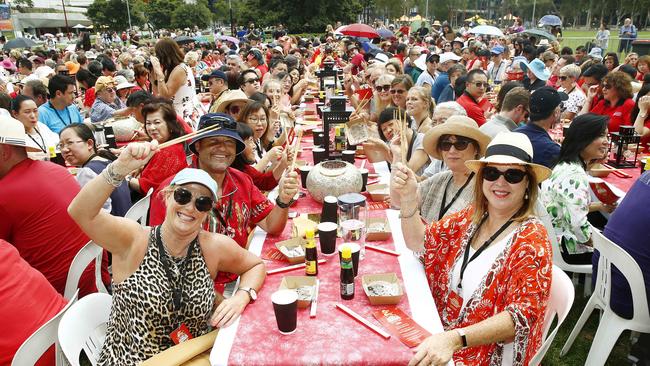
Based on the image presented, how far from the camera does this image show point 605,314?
3156 millimetres

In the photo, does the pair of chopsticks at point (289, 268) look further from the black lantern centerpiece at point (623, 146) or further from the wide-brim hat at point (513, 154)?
the black lantern centerpiece at point (623, 146)

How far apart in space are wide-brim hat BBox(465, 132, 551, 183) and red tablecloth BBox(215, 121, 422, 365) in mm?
879

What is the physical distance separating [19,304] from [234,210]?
4.41 feet

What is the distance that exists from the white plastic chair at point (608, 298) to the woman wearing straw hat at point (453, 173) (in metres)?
0.94

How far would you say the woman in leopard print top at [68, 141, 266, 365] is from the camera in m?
2.29

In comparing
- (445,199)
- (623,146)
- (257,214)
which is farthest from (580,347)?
(257,214)

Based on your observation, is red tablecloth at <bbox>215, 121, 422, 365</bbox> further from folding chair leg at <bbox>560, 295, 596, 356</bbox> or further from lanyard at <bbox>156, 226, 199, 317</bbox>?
folding chair leg at <bbox>560, 295, 596, 356</bbox>

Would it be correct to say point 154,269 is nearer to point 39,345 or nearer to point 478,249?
point 39,345

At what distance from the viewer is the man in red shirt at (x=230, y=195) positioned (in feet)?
10.1

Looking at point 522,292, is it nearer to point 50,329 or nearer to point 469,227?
point 469,227

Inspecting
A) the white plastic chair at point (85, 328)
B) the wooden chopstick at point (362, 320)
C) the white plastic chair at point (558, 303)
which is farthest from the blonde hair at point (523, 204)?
the white plastic chair at point (85, 328)

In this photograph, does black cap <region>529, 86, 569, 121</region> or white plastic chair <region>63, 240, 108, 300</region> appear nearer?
white plastic chair <region>63, 240, 108, 300</region>

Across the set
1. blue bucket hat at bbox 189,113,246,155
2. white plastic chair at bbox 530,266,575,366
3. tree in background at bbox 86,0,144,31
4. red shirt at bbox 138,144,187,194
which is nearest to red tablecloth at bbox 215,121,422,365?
white plastic chair at bbox 530,266,575,366

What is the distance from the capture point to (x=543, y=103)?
446 centimetres
